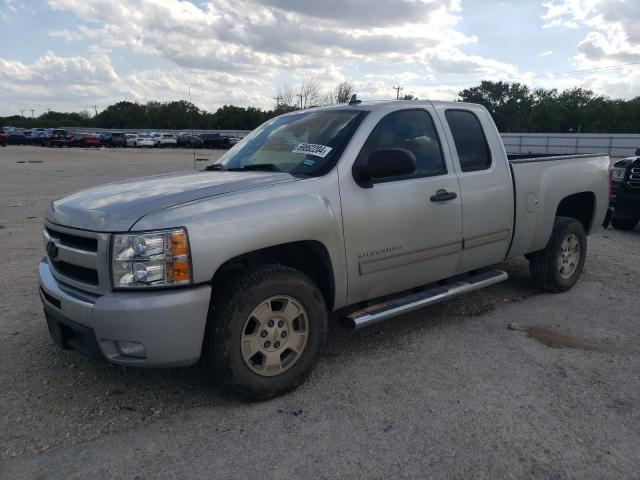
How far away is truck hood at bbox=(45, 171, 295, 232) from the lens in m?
2.95

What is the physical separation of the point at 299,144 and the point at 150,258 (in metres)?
1.60

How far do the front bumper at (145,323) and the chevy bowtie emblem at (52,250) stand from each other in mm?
379

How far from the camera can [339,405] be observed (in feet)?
10.7

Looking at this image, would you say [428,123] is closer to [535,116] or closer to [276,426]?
[276,426]

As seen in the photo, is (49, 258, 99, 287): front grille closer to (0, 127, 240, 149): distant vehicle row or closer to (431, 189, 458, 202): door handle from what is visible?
(431, 189, 458, 202): door handle

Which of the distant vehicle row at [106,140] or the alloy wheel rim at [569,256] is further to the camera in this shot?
the distant vehicle row at [106,140]

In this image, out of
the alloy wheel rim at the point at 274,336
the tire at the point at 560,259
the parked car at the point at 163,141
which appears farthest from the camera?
the parked car at the point at 163,141

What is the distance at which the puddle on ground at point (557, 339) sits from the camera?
418 centimetres

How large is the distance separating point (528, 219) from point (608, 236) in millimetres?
4847

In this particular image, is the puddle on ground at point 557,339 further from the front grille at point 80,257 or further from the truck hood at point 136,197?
the front grille at point 80,257

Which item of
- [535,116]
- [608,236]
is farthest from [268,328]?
[535,116]

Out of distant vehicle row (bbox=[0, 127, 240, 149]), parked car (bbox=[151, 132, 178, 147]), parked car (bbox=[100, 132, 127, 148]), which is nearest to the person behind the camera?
distant vehicle row (bbox=[0, 127, 240, 149])

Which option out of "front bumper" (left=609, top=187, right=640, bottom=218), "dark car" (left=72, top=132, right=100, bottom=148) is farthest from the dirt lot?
"dark car" (left=72, top=132, right=100, bottom=148)

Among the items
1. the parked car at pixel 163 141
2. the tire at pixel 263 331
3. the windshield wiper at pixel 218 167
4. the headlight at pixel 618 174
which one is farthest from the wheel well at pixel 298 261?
the parked car at pixel 163 141
